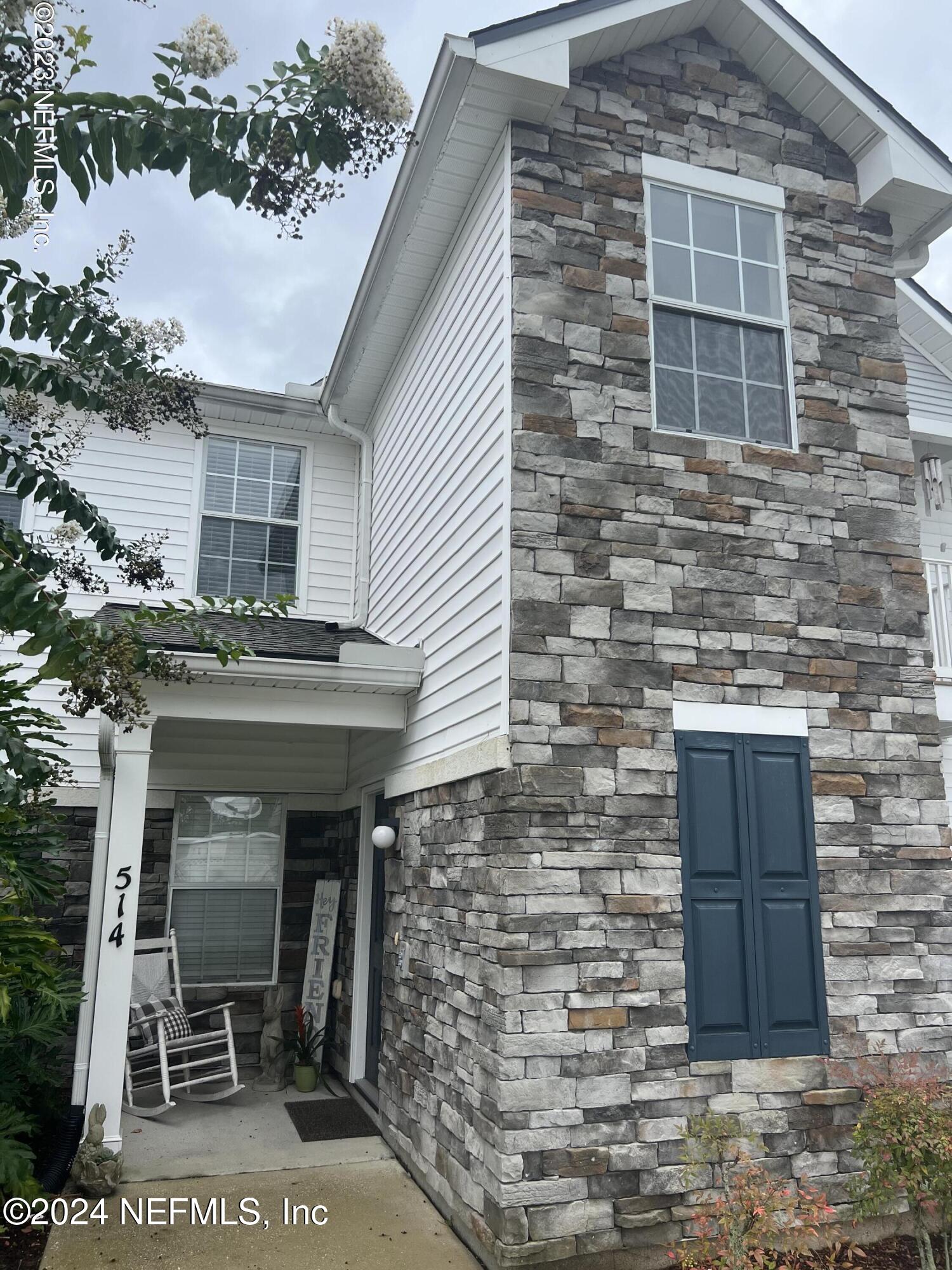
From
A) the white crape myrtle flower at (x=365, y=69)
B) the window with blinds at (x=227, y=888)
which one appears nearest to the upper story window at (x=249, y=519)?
the window with blinds at (x=227, y=888)

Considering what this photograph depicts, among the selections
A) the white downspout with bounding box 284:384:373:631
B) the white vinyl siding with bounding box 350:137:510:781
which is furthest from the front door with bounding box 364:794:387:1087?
the white downspout with bounding box 284:384:373:631

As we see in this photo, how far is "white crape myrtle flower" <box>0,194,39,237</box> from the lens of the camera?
3330mm

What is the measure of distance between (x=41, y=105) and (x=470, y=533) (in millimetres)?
3284

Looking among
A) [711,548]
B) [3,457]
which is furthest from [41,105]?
[711,548]

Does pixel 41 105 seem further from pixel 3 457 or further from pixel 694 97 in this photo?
pixel 694 97

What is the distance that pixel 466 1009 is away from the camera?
196 inches

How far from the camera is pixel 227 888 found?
839 cm

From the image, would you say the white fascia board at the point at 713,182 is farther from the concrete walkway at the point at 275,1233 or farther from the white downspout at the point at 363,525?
the concrete walkway at the point at 275,1233

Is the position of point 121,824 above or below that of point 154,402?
below

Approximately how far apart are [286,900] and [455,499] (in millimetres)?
4190

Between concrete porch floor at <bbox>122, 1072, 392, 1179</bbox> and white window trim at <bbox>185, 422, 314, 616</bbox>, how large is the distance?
389 cm

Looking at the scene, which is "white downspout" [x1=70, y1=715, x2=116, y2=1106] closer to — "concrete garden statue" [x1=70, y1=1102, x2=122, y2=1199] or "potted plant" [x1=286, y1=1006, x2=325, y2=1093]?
"concrete garden statue" [x1=70, y1=1102, x2=122, y2=1199]

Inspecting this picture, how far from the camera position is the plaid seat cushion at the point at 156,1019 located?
711 cm

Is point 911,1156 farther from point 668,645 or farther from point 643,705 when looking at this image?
point 668,645
